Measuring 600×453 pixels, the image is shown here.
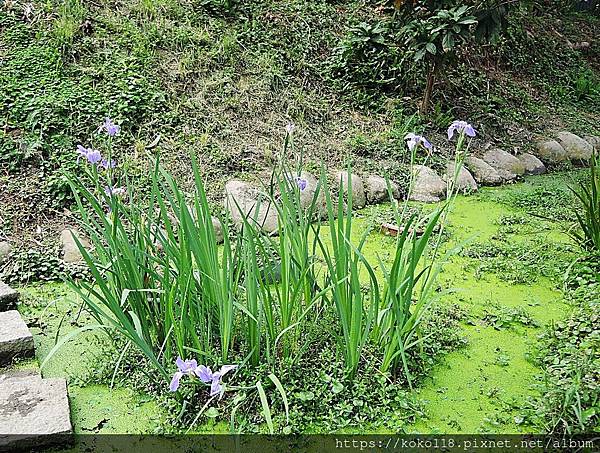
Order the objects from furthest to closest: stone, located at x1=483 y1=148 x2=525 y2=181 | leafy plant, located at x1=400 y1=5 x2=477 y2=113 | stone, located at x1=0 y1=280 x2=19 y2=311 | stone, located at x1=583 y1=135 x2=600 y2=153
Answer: stone, located at x1=583 y1=135 x2=600 y2=153
stone, located at x1=483 y1=148 x2=525 y2=181
leafy plant, located at x1=400 y1=5 x2=477 y2=113
stone, located at x1=0 y1=280 x2=19 y2=311

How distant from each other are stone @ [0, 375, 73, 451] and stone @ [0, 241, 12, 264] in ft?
3.66

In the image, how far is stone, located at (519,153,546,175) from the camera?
197 inches

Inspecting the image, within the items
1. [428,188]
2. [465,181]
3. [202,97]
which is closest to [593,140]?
[465,181]

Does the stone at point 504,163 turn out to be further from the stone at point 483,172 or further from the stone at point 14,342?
the stone at point 14,342

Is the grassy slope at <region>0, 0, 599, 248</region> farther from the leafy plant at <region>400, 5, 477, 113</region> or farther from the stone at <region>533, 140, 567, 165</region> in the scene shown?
the leafy plant at <region>400, 5, 477, 113</region>

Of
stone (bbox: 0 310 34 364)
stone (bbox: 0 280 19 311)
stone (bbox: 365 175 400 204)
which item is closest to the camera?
stone (bbox: 0 310 34 364)

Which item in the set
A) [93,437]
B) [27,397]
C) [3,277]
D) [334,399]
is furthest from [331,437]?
[3,277]

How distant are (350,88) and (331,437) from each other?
12.2 feet

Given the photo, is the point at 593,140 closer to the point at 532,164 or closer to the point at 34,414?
the point at 532,164

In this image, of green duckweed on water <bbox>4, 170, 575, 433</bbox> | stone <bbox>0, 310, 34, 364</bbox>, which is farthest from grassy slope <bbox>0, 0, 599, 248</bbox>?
stone <bbox>0, 310, 34, 364</bbox>

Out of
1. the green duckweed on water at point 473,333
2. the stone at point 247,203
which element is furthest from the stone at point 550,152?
the stone at point 247,203

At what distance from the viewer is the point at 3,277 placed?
2.94 m

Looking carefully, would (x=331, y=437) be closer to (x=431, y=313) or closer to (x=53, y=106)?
(x=431, y=313)

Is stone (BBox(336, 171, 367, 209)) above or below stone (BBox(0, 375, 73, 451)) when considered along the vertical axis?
above
